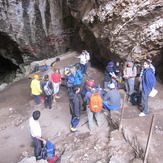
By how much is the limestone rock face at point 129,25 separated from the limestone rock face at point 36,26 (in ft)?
15.4

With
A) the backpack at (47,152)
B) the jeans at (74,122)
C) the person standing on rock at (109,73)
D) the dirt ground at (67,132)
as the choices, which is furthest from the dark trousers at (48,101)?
the backpack at (47,152)

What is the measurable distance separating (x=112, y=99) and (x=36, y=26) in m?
8.72

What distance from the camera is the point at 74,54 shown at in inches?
468

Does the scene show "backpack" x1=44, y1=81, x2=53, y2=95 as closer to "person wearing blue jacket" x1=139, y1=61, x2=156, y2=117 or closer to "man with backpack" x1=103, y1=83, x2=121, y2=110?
"man with backpack" x1=103, y1=83, x2=121, y2=110

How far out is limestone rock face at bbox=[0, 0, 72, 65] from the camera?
11.1 meters

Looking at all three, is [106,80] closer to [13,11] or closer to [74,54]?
[74,54]

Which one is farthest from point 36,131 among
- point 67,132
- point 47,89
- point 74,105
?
point 47,89

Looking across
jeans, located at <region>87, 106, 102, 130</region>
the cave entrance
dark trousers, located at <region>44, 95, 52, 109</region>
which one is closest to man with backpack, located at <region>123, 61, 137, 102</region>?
jeans, located at <region>87, 106, 102, 130</region>

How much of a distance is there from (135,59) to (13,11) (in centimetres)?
849

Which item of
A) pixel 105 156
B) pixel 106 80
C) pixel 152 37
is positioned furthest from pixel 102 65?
pixel 105 156

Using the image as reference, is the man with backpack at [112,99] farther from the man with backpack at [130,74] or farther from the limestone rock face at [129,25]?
the limestone rock face at [129,25]

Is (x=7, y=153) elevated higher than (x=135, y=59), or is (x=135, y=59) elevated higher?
(x=135, y=59)

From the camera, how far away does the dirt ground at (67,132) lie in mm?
4246

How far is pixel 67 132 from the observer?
218 inches
